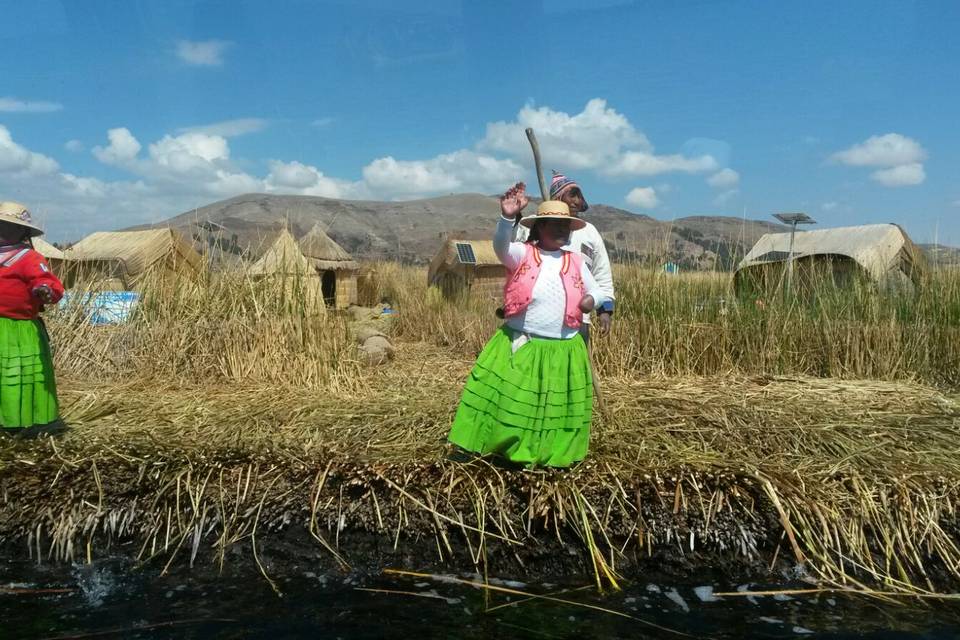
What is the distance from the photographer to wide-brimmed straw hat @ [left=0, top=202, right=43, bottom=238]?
3.88 m

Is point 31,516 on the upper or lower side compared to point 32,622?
upper

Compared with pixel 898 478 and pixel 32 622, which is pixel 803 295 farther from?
pixel 32 622

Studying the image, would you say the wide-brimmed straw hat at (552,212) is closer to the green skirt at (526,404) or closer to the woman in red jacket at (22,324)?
the green skirt at (526,404)

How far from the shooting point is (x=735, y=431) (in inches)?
177

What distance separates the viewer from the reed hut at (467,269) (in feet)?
39.0

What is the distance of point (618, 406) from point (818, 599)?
2113 mm

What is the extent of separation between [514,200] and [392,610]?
6.43 feet

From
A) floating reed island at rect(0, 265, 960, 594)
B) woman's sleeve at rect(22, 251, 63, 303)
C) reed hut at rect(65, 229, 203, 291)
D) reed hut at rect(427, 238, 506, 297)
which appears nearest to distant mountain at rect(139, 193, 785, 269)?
reed hut at rect(65, 229, 203, 291)

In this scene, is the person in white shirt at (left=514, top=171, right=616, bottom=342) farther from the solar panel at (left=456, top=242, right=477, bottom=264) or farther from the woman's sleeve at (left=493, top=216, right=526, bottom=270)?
the solar panel at (left=456, top=242, right=477, bottom=264)

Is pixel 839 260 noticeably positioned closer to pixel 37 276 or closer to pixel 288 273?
pixel 288 273

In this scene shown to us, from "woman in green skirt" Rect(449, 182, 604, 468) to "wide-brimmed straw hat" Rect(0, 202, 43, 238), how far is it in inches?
106

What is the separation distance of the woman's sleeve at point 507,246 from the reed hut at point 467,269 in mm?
7840

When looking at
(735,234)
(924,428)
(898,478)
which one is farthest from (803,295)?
(898,478)

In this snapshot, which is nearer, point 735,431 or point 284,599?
point 284,599
